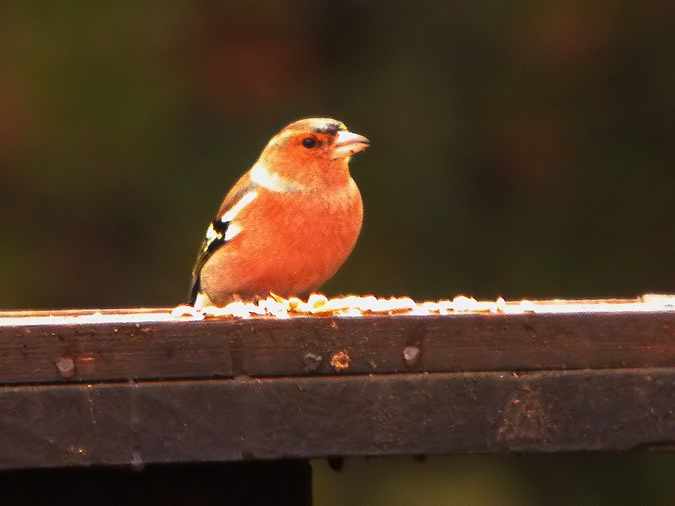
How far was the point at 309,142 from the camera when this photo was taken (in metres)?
5.89

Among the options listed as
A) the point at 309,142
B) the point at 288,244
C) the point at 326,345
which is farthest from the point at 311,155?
the point at 326,345

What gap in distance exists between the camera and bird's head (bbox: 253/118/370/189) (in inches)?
223

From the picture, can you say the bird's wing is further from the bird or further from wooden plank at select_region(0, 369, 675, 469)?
wooden plank at select_region(0, 369, 675, 469)

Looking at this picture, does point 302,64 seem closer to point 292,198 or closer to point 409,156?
point 409,156

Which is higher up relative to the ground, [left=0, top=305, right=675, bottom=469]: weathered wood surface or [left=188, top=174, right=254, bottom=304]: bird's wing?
[left=188, top=174, right=254, bottom=304]: bird's wing

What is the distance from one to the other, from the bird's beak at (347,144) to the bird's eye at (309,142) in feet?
0.30

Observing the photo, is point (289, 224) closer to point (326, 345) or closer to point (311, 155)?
point (311, 155)

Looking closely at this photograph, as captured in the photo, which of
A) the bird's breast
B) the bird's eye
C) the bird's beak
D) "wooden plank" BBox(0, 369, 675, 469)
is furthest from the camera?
the bird's eye

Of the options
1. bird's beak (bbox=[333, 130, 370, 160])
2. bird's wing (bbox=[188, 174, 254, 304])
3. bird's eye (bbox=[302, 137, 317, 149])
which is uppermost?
bird's eye (bbox=[302, 137, 317, 149])

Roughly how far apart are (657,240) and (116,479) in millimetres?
5959

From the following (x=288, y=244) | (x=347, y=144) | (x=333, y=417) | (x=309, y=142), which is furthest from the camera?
(x=309, y=142)

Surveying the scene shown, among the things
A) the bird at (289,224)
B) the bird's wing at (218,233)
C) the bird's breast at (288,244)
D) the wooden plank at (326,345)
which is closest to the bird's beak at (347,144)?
the bird at (289,224)

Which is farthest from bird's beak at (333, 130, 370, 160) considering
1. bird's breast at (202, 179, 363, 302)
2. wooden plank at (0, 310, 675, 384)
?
wooden plank at (0, 310, 675, 384)

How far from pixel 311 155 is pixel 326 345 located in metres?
2.62
